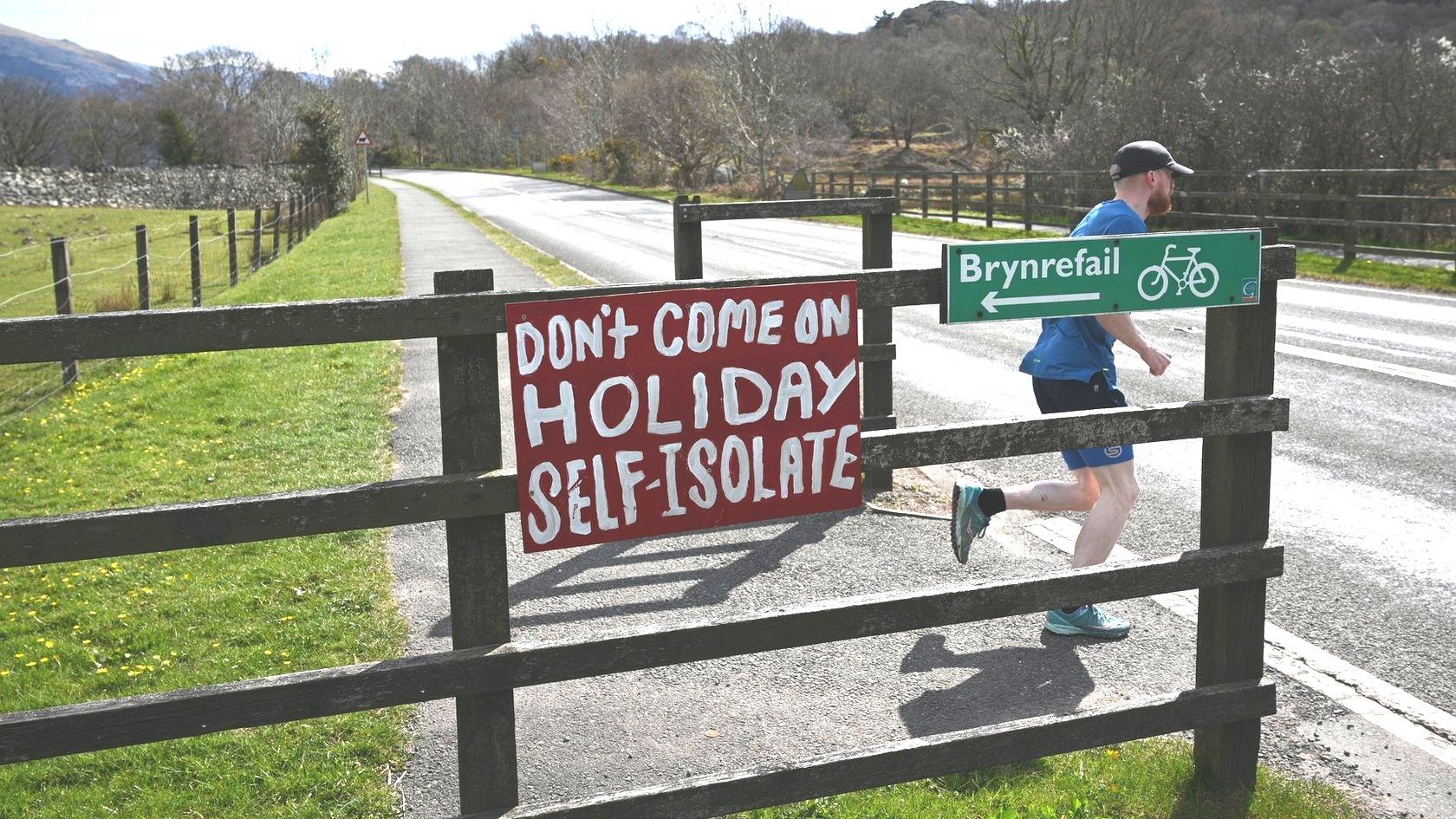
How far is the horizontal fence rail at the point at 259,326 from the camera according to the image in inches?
112

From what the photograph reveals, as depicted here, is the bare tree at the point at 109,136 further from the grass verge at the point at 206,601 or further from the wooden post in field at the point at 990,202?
the grass verge at the point at 206,601

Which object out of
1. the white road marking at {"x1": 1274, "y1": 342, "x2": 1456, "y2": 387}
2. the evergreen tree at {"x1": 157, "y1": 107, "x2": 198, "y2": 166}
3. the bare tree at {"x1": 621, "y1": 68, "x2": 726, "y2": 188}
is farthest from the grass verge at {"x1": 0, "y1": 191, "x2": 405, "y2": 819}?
the evergreen tree at {"x1": 157, "y1": 107, "x2": 198, "y2": 166}

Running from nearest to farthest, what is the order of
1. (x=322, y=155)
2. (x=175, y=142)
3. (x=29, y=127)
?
1. (x=322, y=155)
2. (x=175, y=142)
3. (x=29, y=127)

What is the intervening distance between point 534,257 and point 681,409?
1989 cm

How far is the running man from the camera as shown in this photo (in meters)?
4.77

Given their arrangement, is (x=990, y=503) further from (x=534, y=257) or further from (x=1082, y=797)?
(x=534, y=257)

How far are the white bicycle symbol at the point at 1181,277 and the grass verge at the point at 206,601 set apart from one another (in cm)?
263

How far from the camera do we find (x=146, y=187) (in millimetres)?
70688

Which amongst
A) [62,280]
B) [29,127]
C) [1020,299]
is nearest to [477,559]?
[1020,299]

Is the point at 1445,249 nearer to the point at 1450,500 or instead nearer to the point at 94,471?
the point at 1450,500

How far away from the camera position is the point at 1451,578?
5676 mm

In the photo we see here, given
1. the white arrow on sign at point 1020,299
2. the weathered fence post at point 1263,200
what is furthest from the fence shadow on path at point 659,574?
the weathered fence post at point 1263,200

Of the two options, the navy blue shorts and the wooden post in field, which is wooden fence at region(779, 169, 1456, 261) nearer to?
the wooden post in field

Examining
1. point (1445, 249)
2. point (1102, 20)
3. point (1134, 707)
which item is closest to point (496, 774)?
point (1134, 707)
